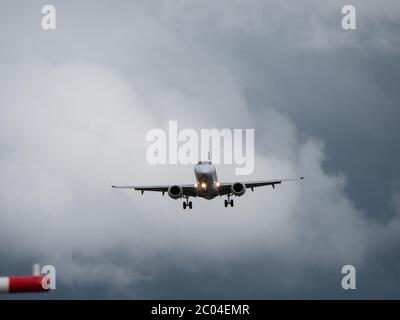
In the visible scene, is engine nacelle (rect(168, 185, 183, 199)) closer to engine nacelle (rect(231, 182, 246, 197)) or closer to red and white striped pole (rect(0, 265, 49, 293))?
engine nacelle (rect(231, 182, 246, 197))

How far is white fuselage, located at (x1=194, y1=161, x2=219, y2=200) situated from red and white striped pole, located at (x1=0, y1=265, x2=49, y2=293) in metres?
64.7

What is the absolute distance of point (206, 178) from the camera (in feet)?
→ 245

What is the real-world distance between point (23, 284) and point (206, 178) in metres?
65.5

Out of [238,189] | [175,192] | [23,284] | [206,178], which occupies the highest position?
[206,178]

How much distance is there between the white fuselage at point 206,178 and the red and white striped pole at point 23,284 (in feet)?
212

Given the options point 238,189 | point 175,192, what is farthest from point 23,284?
point 238,189

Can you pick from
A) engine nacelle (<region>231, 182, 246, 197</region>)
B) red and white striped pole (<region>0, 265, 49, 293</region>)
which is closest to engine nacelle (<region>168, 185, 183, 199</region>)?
engine nacelle (<region>231, 182, 246, 197</region>)

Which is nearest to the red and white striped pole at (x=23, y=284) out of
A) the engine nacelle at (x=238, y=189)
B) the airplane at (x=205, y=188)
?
the airplane at (x=205, y=188)

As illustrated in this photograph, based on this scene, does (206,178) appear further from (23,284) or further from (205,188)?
(23,284)

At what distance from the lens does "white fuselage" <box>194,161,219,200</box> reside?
74125 mm
